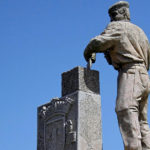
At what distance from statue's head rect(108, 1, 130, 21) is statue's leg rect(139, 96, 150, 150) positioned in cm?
149

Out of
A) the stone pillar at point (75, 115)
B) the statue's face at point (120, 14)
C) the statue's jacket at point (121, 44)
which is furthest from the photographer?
the statue's face at point (120, 14)

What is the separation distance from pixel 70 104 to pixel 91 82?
1.75 feet

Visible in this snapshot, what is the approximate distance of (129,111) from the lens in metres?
7.04

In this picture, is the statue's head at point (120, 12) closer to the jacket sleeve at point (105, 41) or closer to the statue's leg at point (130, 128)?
the jacket sleeve at point (105, 41)

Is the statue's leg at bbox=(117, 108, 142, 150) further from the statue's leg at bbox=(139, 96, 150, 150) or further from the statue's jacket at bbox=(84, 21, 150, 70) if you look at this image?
the statue's jacket at bbox=(84, 21, 150, 70)

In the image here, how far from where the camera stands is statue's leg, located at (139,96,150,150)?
7.09 m

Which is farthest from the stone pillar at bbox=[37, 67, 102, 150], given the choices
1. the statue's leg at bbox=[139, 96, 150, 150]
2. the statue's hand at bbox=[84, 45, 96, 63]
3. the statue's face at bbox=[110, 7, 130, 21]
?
the statue's face at bbox=[110, 7, 130, 21]

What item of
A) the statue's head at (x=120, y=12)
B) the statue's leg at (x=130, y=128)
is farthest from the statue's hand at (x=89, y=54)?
the statue's leg at (x=130, y=128)

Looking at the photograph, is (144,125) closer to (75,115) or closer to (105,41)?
(75,115)

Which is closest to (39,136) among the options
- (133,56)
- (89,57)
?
(89,57)

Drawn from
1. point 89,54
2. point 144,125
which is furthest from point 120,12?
point 144,125

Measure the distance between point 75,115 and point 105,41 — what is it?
52.4 inches

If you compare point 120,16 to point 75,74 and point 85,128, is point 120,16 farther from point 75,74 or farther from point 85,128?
point 85,128

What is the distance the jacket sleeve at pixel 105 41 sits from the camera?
739 cm
